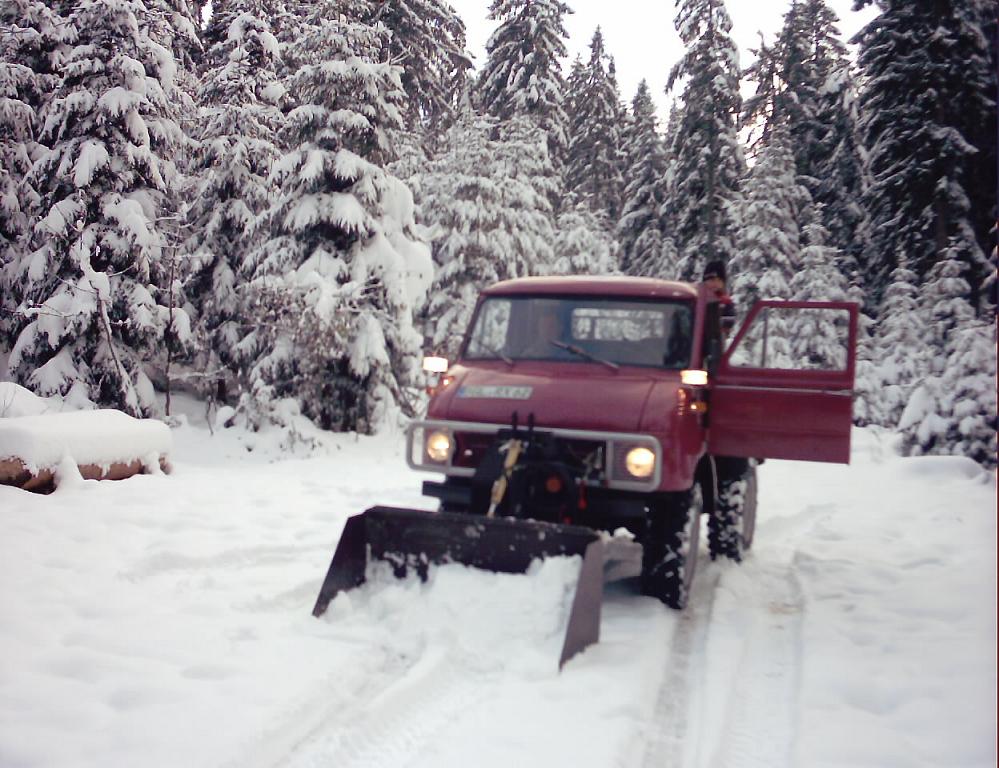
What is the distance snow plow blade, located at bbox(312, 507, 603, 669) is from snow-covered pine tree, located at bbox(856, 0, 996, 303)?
42.2 feet

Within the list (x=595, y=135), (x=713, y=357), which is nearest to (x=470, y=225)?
(x=713, y=357)

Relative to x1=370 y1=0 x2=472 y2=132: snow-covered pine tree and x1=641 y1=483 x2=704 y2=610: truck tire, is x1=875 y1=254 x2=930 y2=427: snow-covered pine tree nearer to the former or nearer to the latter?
x1=641 y1=483 x2=704 y2=610: truck tire

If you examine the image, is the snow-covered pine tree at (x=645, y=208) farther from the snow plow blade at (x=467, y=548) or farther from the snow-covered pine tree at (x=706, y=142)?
the snow plow blade at (x=467, y=548)

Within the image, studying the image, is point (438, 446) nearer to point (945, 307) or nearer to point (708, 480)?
point (708, 480)

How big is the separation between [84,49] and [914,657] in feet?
51.8

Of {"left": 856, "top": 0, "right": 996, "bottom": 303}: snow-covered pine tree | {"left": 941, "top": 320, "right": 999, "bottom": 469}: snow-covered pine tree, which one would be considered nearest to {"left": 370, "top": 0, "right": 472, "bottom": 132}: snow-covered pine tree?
{"left": 856, "top": 0, "right": 996, "bottom": 303}: snow-covered pine tree

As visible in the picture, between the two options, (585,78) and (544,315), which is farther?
(585,78)

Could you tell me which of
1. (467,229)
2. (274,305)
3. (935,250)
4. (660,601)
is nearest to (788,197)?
(935,250)

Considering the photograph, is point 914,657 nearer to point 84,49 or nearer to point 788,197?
point 84,49

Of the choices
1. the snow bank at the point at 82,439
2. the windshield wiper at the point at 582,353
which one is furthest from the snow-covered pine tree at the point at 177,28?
the windshield wiper at the point at 582,353

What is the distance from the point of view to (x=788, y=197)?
2786 centimetres

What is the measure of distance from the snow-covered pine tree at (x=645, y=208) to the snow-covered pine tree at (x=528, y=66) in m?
4.41

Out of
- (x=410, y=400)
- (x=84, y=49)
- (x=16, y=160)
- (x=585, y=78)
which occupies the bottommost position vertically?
(x=410, y=400)

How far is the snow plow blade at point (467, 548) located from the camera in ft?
15.4
